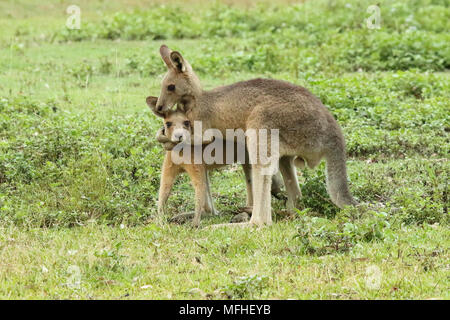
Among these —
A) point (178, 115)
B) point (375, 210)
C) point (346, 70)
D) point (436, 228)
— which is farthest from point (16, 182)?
point (346, 70)

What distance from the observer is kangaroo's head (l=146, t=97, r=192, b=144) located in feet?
23.0

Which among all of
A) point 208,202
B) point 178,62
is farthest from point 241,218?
point 178,62

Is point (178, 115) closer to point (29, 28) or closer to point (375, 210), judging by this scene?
point (375, 210)

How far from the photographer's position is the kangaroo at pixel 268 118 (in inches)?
270

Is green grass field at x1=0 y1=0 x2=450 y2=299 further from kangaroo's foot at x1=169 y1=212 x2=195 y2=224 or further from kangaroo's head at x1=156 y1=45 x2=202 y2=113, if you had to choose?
kangaroo's head at x1=156 y1=45 x2=202 y2=113

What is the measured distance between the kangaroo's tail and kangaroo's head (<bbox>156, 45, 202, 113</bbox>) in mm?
1388

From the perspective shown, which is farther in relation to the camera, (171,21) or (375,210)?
(171,21)

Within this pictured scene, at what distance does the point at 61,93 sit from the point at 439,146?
532 centimetres

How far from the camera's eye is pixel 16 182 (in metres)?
7.77

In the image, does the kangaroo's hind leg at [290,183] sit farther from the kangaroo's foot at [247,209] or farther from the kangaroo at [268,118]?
the kangaroo's foot at [247,209]

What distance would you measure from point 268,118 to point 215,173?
1.93 meters

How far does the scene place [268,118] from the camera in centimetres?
690

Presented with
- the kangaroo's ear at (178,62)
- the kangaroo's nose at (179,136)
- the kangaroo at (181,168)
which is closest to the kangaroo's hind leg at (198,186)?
the kangaroo at (181,168)

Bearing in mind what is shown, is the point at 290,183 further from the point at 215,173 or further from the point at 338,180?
the point at 215,173
